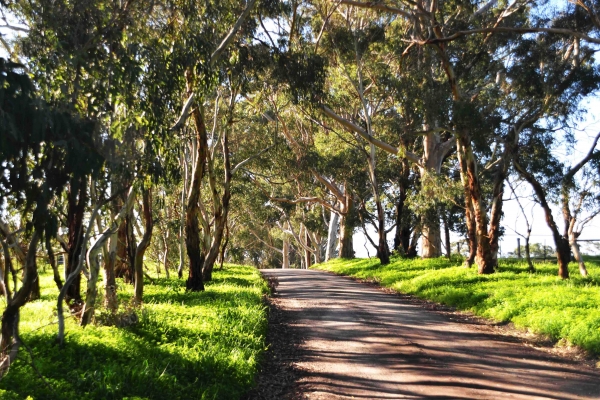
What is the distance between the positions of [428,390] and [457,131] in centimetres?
1114

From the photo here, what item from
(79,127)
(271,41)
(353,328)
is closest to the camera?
(79,127)

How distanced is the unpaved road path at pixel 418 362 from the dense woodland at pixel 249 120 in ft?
11.2

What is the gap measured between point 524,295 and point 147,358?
28.1ft

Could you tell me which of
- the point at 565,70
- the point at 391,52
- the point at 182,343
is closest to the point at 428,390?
the point at 182,343

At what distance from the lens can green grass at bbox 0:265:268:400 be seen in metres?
6.10

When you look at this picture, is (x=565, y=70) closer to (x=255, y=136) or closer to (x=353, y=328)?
(x=353, y=328)

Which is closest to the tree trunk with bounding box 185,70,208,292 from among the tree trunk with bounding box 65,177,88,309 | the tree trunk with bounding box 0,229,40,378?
the tree trunk with bounding box 65,177,88,309

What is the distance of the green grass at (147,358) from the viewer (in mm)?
6098

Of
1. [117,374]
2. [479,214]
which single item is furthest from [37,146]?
[479,214]

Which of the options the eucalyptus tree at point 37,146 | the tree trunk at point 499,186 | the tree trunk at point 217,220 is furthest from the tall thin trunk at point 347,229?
the eucalyptus tree at point 37,146

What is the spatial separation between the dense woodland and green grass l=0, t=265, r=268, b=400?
1.38 ft

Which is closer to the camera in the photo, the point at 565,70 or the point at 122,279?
the point at 565,70

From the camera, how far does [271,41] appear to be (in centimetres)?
1510

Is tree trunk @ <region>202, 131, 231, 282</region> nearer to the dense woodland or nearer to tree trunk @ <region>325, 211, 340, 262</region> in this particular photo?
the dense woodland
